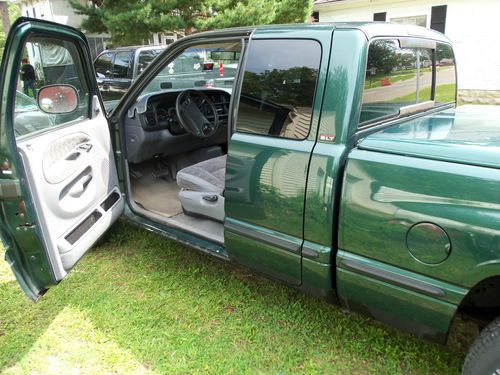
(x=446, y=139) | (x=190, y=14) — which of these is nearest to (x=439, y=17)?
(x=190, y=14)

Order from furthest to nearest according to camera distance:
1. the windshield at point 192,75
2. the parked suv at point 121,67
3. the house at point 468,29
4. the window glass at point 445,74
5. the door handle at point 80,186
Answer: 1. the house at point 468,29
2. the parked suv at point 121,67
3. the windshield at point 192,75
4. the window glass at point 445,74
5. the door handle at point 80,186

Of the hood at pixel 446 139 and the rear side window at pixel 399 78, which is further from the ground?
the rear side window at pixel 399 78

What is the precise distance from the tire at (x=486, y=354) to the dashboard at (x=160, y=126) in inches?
115

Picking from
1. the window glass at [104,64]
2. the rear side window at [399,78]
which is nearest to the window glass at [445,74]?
the rear side window at [399,78]

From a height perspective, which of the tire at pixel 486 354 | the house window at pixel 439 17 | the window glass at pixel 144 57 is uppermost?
the house window at pixel 439 17

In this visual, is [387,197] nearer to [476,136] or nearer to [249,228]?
[476,136]

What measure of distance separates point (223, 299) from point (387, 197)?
1.55 m

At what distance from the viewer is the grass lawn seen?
231 centimetres

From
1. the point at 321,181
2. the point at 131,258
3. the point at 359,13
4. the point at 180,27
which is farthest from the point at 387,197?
the point at 359,13

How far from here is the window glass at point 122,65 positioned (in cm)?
873

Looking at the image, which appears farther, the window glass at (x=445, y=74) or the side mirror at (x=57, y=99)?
the window glass at (x=445, y=74)

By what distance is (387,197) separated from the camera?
1795mm

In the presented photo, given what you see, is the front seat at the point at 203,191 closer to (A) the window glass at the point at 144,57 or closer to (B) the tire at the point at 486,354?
(B) the tire at the point at 486,354

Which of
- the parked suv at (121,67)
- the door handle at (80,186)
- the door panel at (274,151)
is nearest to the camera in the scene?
the door panel at (274,151)
